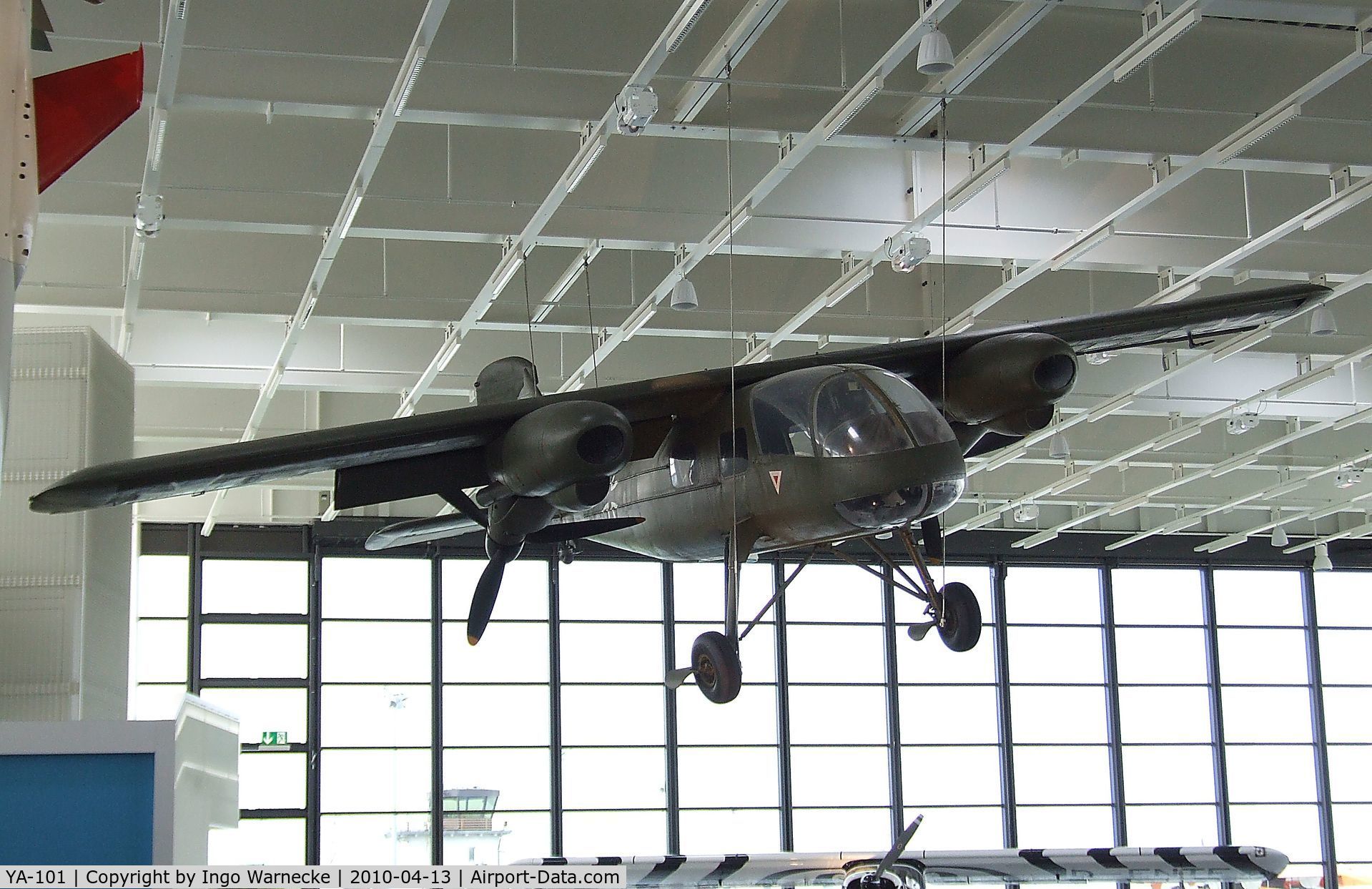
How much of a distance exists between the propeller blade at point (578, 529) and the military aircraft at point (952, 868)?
24.1 feet

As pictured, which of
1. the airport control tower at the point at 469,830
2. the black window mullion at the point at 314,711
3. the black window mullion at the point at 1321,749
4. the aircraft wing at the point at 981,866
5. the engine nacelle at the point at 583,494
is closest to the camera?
the engine nacelle at the point at 583,494

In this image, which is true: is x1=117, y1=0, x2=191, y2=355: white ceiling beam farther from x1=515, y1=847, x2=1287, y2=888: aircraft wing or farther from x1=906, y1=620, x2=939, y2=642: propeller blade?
x1=515, y1=847, x2=1287, y2=888: aircraft wing

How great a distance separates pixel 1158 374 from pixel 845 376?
315 inches

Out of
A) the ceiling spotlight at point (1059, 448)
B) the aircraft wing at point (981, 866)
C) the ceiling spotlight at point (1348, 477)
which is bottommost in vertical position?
the aircraft wing at point (981, 866)

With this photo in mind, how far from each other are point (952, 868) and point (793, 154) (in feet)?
31.5

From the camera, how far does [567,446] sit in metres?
6.71

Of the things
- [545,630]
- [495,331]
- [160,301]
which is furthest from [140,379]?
[545,630]

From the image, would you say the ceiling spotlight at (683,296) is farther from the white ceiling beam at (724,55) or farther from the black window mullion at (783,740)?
the black window mullion at (783,740)

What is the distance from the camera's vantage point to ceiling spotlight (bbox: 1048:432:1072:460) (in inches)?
604

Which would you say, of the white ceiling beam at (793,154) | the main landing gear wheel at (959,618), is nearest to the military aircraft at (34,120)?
the white ceiling beam at (793,154)

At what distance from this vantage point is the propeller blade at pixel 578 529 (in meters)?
7.76

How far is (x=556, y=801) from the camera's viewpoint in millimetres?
18812

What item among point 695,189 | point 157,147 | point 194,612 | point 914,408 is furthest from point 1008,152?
point 194,612

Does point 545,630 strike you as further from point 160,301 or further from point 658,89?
point 658,89
